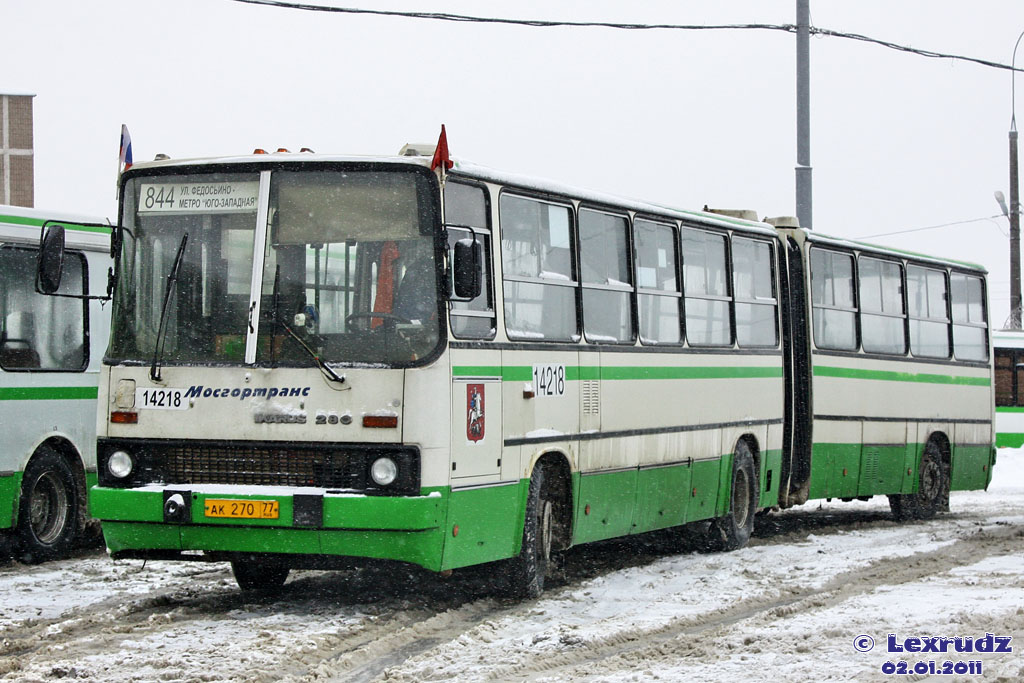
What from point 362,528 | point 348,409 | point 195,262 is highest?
point 195,262

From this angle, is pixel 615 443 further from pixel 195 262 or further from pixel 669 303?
pixel 195 262

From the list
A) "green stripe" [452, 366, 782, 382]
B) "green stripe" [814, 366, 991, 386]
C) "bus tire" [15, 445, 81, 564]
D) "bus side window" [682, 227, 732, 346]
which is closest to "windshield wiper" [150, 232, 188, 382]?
"green stripe" [452, 366, 782, 382]

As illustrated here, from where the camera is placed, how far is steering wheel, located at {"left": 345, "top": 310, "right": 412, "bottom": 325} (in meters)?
10.1

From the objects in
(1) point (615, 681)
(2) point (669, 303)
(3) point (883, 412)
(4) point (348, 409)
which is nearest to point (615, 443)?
(2) point (669, 303)

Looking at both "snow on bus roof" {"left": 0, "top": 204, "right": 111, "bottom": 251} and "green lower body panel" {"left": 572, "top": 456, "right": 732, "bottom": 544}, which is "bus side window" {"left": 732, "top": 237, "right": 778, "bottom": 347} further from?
"snow on bus roof" {"left": 0, "top": 204, "right": 111, "bottom": 251}

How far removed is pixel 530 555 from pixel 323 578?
2.03 meters

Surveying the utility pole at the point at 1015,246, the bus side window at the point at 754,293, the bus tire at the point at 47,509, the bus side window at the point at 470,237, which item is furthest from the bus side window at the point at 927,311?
the utility pole at the point at 1015,246

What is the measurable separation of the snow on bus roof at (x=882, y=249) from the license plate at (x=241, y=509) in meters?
8.88

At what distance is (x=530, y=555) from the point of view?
11.3 m

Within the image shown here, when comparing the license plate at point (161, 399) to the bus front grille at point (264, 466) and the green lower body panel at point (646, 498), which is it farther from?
the green lower body panel at point (646, 498)

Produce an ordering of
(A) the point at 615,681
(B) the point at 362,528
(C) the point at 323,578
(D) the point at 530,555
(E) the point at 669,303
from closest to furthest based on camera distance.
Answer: (A) the point at 615,681 < (B) the point at 362,528 < (D) the point at 530,555 < (C) the point at 323,578 < (E) the point at 669,303

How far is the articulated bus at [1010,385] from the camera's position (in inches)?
1331

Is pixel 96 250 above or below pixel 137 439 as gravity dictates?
above
